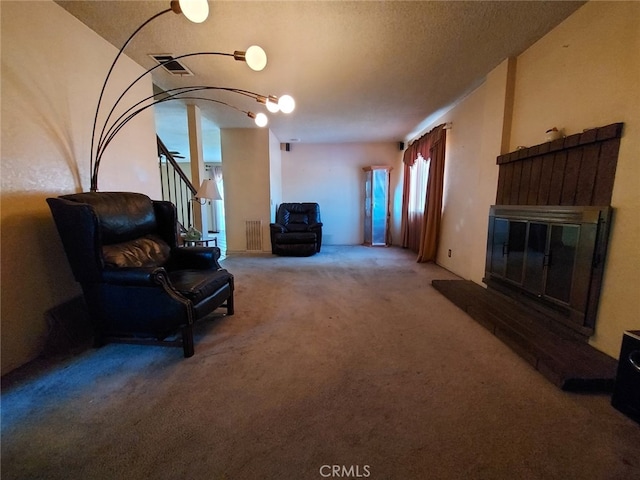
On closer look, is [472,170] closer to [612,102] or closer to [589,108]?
[589,108]

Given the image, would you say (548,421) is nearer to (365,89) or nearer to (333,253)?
(365,89)

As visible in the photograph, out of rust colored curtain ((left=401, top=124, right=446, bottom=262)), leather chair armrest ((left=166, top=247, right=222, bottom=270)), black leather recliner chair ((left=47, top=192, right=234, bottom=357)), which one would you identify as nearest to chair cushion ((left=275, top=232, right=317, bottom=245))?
rust colored curtain ((left=401, top=124, right=446, bottom=262))

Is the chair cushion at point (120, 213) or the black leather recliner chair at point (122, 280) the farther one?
the chair cushion at point (120, 213)

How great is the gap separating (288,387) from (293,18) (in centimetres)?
245

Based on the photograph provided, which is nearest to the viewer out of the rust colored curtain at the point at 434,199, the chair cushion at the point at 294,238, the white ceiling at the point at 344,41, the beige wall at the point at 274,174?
the white ceiling at the point at 344,41

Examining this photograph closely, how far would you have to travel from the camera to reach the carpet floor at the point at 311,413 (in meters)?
0.99

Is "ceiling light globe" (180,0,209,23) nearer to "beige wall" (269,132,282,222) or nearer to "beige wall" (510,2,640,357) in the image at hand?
"beige wall" (510,2,640,357)

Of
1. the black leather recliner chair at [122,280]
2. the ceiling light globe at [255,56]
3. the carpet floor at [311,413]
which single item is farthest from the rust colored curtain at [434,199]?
the black leather recliner chair at [122,280]

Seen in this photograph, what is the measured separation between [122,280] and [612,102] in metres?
3.22

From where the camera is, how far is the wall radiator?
5.16 meters

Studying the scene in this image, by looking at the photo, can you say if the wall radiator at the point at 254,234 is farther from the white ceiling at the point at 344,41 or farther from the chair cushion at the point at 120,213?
the chair cushion at the point at 120,213

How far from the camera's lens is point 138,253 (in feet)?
6.54

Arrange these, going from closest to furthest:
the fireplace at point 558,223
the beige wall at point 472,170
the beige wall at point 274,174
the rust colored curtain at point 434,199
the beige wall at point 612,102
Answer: the beige wall at point 612,102 → the fireplace at point 558,223 → the beige wall at point 472,170 → the rust colored curtain at point 434,199 → the beige wall at point 274,174

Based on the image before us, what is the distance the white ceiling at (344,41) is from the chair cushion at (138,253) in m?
1.66
